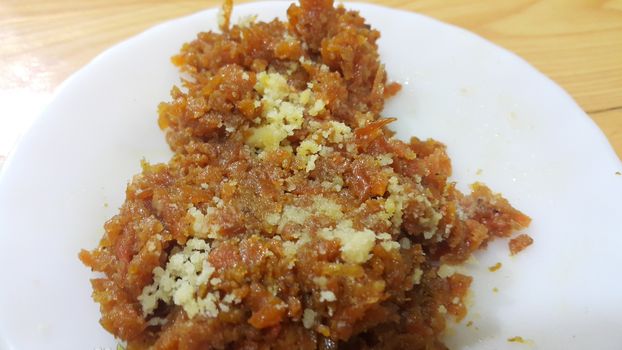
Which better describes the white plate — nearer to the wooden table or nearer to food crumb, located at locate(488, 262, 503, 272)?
food crumb, located at locate(488, 262, 503, 272)

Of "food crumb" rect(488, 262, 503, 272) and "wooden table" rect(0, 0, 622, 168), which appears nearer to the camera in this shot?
"food crumb" rect(488, 262, 503, 272)

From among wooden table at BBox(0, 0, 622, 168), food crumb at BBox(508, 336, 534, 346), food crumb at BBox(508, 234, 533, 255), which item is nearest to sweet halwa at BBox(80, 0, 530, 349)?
food crumb at BBox(508, 234, 533, 255)

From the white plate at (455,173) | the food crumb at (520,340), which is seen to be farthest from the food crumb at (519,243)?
the food crumb at (520,340)

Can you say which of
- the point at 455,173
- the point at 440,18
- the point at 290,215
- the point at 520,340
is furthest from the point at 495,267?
the point at 440,18

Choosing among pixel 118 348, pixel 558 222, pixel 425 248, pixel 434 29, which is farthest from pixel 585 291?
pixel 118 348

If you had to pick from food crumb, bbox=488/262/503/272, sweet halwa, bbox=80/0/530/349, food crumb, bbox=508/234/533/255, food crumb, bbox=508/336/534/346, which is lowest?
food crumb, bbox=508/336/534/346

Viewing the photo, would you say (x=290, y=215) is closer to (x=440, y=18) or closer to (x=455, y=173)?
(x=455, y=173)
